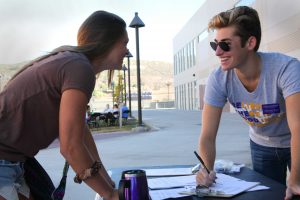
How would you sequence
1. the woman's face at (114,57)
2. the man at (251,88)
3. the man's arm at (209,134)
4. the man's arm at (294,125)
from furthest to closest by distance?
the man's arm at (209,134), the man at (251,88), the man's arm at (294,125), the woman's face at (114,57)

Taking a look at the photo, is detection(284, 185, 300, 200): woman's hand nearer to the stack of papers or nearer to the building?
the stack of papers

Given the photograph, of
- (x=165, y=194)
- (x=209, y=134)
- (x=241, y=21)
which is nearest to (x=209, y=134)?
(x=209, y=134)

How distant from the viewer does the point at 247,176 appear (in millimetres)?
2865

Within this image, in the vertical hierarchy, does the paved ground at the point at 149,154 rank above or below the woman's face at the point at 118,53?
below

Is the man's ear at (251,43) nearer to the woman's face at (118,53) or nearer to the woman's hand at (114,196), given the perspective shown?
the woman's face at (118,53)

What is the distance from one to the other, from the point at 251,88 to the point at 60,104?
1251mm

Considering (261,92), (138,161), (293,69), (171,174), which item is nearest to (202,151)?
(171,174)

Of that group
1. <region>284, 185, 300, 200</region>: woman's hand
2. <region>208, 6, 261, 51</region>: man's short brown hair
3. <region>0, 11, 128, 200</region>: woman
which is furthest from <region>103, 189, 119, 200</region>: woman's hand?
<region>208, 6, 261, 51</region>: man's short brown hair

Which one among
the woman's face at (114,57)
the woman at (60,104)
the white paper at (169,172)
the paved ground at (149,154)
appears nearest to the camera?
the woman at (60,104)

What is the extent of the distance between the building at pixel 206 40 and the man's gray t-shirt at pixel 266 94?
0.88 meters

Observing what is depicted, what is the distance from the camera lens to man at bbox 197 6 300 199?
2516 millimetres

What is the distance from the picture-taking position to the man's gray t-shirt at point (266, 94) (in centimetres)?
255

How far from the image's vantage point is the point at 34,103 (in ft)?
6.47

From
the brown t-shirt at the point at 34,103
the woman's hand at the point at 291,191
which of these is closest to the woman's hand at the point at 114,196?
the brown t-shirt at the point at 34,103
